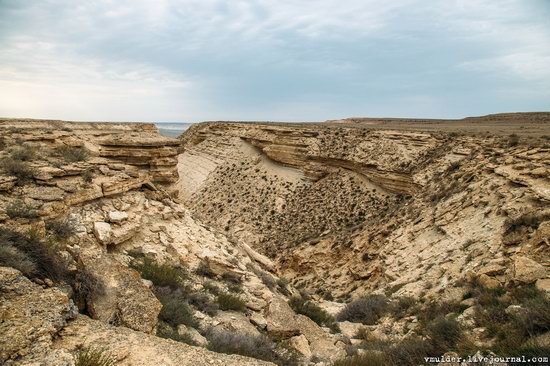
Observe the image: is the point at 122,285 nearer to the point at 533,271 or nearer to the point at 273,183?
the point at 533,271

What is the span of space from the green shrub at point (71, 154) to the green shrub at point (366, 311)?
905 cm

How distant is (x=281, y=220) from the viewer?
74.8ft

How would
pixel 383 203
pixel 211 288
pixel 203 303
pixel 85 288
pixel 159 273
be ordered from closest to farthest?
pixel 85 288, pixel 203 303, pixel 159 273, pixel 211 288, pixel 383 203

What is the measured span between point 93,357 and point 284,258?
15.8m

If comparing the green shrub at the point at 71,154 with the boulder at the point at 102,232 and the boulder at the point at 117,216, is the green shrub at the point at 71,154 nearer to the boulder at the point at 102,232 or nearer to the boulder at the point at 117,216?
the boulder at the point at 117,216

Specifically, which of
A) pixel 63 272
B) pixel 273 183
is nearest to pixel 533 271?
pixel 63 272

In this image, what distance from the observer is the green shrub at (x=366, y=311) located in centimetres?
1038

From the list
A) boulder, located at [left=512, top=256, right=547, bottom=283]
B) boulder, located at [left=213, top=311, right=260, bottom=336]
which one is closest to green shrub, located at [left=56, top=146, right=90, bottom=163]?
boulder, located at [left=213, top=311, right=260, bottom=336]

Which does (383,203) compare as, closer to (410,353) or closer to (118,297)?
(410,353)

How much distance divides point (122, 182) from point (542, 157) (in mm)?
14227

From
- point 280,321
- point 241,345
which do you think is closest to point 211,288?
point 280,321

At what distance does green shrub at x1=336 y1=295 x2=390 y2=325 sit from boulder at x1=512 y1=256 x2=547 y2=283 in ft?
11.6

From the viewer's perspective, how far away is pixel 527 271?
26.2ft

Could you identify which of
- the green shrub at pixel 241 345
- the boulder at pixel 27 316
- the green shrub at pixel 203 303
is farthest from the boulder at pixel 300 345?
the boulder at pixel 27 316
